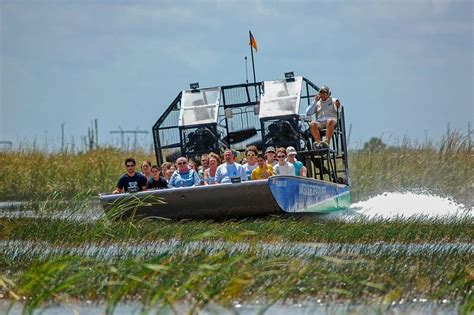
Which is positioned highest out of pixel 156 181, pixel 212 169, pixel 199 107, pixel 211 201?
pixel 199 107

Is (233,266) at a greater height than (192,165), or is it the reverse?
(192,165)

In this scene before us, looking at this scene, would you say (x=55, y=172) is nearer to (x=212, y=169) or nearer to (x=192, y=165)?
(x=192, y=165)

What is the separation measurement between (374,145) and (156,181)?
Result: 1629 centimetres

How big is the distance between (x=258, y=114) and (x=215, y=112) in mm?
772

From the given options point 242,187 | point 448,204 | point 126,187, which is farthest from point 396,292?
point 448,204

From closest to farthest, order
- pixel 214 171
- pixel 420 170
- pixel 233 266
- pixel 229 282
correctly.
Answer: pixel 229 282 < pixel 233 266 < pixel 214 171 < pixel 420 170

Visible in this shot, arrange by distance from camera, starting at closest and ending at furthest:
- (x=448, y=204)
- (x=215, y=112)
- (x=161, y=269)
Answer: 1. (x=161, y=269)
2. (x=215, y=112)
3. (x=448, y=204)

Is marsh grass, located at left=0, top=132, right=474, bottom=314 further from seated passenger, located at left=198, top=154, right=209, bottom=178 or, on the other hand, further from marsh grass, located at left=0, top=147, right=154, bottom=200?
marsh grass, located at left=0, top=147, right=154, bottom=200

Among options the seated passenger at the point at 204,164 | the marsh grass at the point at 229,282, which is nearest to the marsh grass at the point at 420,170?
the seated passenger at the point at 204,164

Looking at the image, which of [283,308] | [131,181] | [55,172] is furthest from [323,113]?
[55,172]

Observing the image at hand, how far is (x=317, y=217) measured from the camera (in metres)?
23.2

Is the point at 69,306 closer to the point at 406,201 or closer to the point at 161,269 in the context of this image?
the point at 161,269

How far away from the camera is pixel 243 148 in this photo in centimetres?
2611

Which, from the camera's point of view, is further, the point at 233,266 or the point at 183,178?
the point at 183,178
